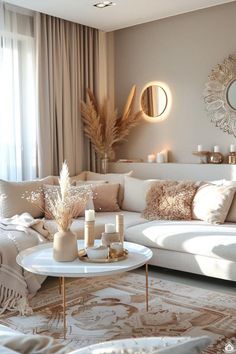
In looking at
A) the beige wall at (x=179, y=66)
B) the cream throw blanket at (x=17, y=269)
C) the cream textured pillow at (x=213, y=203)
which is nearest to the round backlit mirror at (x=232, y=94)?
the beige wall at (x=179, y=66)

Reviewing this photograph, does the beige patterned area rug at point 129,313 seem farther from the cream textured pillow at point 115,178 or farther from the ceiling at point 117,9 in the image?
the ceiling at point 117,9

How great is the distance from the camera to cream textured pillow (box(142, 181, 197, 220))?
157 inches

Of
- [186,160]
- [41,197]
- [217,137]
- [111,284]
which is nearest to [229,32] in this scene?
[217,137]

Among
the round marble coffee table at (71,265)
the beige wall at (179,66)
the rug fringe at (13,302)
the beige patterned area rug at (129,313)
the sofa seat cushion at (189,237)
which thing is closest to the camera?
the round marble coffee table at (71,265)

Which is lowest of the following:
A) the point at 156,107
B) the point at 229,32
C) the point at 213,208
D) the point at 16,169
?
the point at 213,208

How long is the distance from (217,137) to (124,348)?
12.9 ft

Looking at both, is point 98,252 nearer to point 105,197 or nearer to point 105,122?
point 105,197

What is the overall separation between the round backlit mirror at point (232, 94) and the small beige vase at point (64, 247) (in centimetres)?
258

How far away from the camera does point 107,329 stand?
2.60m

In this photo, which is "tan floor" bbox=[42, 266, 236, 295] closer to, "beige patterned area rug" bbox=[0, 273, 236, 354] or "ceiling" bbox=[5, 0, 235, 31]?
"beige patterned area rug" bbox=[0, 273, 236, 354]

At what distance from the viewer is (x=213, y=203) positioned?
3.84 metres

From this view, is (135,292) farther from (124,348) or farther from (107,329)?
(124,348)

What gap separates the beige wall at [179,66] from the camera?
180 inches

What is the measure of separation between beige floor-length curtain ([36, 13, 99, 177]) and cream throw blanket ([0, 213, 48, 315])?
1.27 m
